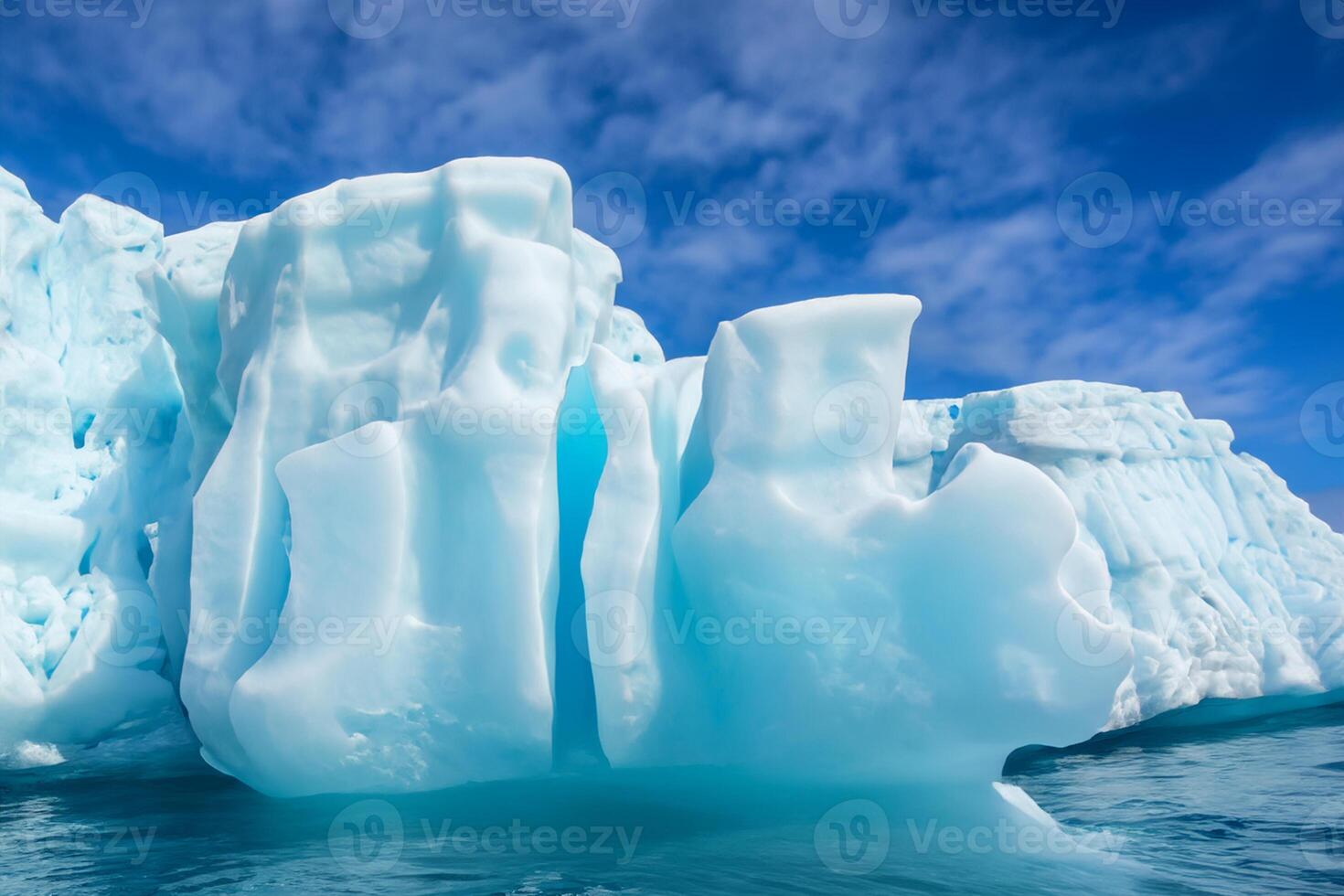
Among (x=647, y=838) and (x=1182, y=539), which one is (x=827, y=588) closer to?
(x=647, y=838)

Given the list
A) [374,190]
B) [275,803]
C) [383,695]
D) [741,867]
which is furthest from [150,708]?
[741,867]

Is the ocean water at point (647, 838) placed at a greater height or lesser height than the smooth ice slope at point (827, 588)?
lesser

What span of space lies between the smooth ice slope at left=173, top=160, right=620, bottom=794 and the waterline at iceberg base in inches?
0.9

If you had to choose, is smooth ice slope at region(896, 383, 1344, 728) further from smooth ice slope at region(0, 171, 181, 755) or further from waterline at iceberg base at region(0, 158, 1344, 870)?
smooth ice slope at region(0, 171, 181, 755)

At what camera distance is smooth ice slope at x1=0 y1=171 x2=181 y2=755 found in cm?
788

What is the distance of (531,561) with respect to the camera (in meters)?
5.72

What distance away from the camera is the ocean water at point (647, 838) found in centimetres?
460

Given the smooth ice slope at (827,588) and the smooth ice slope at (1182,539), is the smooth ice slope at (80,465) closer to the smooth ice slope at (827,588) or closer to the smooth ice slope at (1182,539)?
the smooth ice slope at (827,588)

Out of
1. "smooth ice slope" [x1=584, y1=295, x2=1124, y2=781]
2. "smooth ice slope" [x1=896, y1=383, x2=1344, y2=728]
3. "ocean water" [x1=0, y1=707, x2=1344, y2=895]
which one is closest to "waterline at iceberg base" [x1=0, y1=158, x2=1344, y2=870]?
"smooth ice slope" [x1=584, y1=295, x2=1124, y2=781]

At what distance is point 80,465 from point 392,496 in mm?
5653

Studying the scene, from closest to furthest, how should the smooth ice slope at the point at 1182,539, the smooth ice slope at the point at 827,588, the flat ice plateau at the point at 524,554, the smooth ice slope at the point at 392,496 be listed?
1. the smooth ice slope at the point at 827,588
2. the flat ice plateau at the point at 524,554
3. the smooth ice slope at the point at 392,496
4. the smooth ice slope at the point at 1182,539

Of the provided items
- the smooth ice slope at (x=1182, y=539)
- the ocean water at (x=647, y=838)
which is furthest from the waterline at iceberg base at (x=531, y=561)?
the smooth ice slope at (x=1182, y=539)

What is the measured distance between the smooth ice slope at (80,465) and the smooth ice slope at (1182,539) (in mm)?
11798

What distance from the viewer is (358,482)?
5.85 metres
